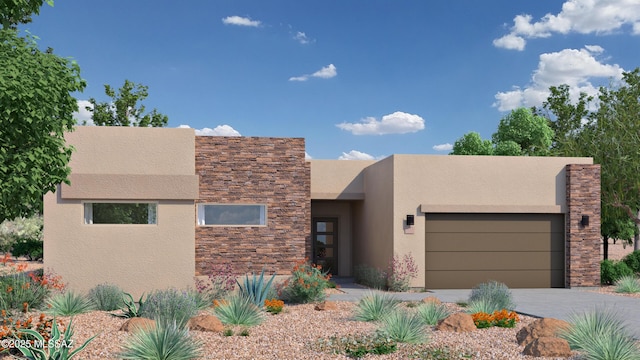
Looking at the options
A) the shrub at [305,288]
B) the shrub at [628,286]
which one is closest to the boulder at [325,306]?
the shrub at [305,288]

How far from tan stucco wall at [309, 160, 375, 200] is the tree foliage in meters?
14.8

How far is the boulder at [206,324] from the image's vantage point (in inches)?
359

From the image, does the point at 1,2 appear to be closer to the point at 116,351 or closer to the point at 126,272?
the point at 116,351

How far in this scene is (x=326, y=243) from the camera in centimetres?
2042

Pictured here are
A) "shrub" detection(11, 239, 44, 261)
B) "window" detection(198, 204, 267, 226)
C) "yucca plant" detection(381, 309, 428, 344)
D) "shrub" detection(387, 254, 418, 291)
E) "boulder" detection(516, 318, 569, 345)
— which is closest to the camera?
"yucca plant" detection(381, 309, 428, 344)

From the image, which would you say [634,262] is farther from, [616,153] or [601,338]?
[601,338]

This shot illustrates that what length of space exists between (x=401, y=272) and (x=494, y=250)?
9.62ft

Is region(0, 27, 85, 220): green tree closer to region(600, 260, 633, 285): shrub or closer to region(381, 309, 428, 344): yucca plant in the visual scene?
region(381, 309, 428, 344): yucca plant

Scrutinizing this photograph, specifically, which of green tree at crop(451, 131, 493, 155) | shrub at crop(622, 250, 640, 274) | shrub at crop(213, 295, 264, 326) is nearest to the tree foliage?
green tree at crop(451, 131, 493, 155)

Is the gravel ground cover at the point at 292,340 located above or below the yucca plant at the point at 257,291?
below

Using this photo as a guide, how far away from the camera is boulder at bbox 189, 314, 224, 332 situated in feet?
29.9

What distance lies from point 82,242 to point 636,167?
18.3 meters

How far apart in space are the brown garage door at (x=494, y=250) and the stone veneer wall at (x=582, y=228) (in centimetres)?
31

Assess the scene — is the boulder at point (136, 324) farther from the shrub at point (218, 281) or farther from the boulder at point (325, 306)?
the shrub at point (218, 281)
